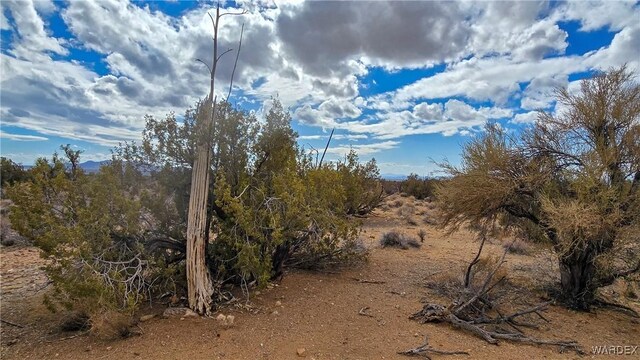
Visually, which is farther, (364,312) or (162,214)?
(162,214)

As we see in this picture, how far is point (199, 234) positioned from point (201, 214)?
0.32m

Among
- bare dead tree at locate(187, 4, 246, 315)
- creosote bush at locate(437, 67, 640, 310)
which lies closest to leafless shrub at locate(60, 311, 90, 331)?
bare dead tree at locate(187, 4, 246, 315)

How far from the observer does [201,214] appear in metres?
6.33

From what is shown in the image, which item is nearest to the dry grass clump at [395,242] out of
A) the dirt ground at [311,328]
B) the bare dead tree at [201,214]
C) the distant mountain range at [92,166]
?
the dirt ground at [311,328]

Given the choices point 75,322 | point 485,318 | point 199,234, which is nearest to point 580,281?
point 485,318

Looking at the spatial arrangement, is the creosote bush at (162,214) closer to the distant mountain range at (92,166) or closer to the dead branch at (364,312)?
the distant mountain range at (92,166)

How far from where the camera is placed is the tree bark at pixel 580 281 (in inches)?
305

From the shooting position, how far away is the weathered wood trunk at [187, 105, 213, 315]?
244 inches

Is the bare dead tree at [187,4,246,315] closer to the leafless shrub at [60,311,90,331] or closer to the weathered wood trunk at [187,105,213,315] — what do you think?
the weathered wood trunk at [187,105,213,315]

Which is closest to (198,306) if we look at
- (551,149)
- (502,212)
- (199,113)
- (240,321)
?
(240,321)

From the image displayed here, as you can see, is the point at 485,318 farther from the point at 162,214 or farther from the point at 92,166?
the point at 92,166

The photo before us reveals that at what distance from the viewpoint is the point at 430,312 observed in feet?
21.0

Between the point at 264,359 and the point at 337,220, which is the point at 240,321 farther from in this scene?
the point at 337,220

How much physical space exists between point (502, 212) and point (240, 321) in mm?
6323
